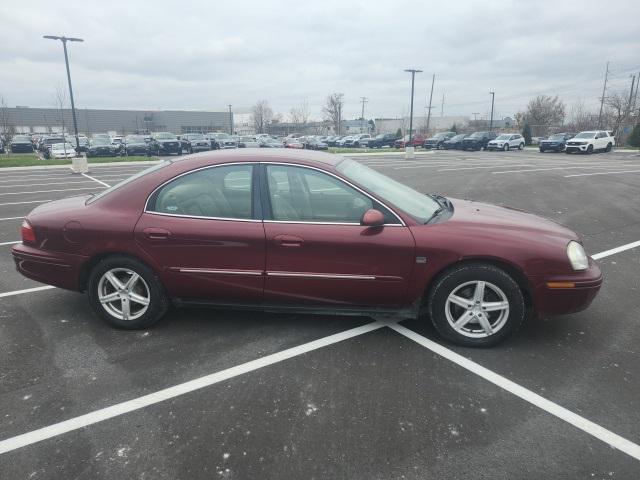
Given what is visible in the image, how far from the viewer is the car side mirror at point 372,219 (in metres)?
3.33

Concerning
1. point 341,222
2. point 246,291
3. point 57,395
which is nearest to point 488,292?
point 341,222

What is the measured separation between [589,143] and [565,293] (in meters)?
35.0

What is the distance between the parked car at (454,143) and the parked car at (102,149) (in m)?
27.9

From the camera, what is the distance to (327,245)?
11.1 feet

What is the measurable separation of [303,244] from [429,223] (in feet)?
3.32

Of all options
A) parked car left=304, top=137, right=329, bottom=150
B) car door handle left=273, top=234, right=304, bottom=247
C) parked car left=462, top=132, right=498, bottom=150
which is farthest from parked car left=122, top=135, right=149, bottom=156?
car door handle left=273, top=234, right=304, bottom=247

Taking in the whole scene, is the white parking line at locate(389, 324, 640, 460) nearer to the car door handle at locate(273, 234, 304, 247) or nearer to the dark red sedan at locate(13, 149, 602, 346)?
the dark red sedan at locate(13, 149, 602, 346)

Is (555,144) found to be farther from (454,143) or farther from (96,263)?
(96,263)

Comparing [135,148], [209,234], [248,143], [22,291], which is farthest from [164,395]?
[248,143]

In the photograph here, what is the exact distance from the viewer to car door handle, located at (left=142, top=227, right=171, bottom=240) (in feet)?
11.7

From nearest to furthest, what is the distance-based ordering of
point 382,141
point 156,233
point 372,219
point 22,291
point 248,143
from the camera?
1. point 372,219
2. point 156,233
3. point 22,291
4. point 248,143
5. point 382,141

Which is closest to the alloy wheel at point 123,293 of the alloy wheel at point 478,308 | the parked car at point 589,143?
the alloy wheel at point 478,308

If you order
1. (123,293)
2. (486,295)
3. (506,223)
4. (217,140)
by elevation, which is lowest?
→ (123,293)

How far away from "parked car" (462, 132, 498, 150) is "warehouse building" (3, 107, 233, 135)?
54.1m
